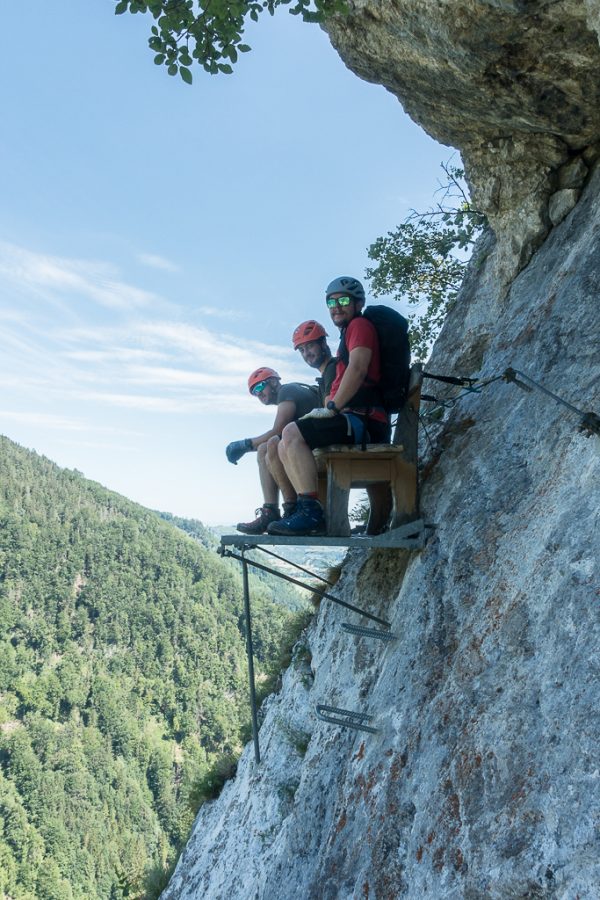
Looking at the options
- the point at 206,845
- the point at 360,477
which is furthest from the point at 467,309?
the point at 206,845

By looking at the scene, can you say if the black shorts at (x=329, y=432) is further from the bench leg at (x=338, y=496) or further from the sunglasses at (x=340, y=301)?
the sunglasses at (x=340, y=301)

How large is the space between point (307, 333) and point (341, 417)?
1.40 meters

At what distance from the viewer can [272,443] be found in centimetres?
646

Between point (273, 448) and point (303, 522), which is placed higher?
point (273, 448)

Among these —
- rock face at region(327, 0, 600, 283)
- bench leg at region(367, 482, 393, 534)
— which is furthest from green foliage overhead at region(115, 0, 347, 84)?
bench leg at region(367, 482, 393, 534)

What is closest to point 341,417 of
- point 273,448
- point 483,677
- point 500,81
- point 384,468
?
point 384,468

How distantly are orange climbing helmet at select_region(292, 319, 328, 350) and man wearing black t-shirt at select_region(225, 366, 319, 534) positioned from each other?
21.2 inches

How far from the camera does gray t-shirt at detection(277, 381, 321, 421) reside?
691cm

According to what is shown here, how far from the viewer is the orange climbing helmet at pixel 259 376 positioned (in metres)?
6.95

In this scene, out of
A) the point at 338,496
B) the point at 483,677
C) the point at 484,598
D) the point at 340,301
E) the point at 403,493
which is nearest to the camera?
the point at 483,677

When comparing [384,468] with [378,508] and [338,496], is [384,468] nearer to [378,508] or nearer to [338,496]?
[338,496]

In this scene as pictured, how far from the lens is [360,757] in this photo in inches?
214

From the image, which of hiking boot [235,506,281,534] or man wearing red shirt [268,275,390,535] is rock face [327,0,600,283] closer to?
man wearing red shirt [268,275,390,535]

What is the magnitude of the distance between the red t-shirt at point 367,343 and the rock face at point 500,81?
8.71 feet
